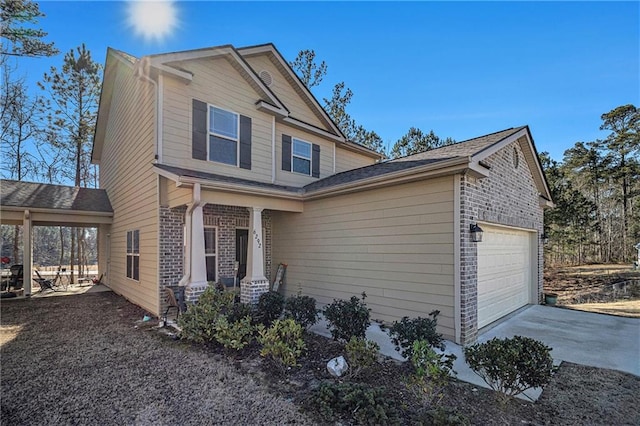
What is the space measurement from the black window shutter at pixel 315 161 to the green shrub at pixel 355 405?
27.1ft

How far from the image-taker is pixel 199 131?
319 inches

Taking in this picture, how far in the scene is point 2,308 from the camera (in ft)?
29.6

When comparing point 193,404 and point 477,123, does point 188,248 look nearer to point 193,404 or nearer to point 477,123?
point 193,404

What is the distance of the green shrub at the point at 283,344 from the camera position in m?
4.46

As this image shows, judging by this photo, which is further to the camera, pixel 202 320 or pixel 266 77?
pixel 266 77

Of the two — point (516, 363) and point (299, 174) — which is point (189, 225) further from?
point (516, 363)

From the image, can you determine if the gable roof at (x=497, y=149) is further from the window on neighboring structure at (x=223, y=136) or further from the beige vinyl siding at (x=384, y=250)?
the window on neighboring structure at (x=223, y=136)

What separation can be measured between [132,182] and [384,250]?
7.77 metres

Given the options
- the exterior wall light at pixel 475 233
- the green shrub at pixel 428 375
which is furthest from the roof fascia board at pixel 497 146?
the green shrub at pixel 428 375

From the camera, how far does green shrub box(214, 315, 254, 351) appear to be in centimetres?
502

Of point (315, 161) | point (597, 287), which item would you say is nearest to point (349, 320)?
point (315, 161)

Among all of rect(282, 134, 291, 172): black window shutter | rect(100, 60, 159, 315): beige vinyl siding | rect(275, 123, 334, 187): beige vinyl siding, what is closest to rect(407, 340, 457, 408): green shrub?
rect(100, 60, 159, 315): beige vinyl siding

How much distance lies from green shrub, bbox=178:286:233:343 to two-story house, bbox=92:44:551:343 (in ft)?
2.82

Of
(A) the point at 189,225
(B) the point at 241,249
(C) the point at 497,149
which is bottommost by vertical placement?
(B) the point at 241,249
